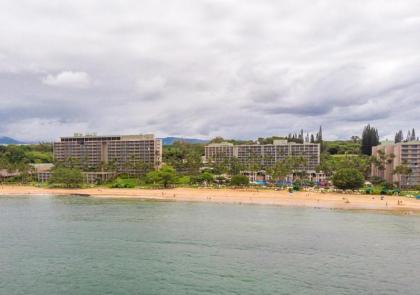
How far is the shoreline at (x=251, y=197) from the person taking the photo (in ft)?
244

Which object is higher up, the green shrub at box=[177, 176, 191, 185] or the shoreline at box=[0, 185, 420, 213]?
the green shrub at box=[177, 176, 191, 185]

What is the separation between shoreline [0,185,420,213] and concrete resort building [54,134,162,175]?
3550cm

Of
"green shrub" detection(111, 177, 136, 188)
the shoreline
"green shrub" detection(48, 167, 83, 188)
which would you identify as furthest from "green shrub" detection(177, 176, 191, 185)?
"green shrub" detection(48, 167, 83, 188)

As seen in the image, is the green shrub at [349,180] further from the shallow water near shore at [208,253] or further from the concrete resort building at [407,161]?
the shallow water near shore at [208,253]

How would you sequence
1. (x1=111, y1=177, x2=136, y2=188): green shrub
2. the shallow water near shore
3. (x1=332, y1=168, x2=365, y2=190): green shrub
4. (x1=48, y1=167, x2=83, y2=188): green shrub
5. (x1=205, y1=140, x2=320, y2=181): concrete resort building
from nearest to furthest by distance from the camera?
the shallow water near shore
(x1=332, y1=168, x2=365, y2=190): green shrub
(x1=48, y1=167, x2=83, y2=188): green shrub
(x1=111, y1=177, x2=136, y2=188): green shrub
(x1=205, y1=140, x2=320, y2=181): concrete resort building

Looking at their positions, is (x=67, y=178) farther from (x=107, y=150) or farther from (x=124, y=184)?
(x=107, y=150)

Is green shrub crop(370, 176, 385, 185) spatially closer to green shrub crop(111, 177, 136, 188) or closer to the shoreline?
the shoreline

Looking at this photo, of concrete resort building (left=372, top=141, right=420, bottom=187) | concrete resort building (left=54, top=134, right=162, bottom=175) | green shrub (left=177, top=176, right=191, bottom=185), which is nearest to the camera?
concrete resort building (left=372, top=141, right=420, bottom=187)

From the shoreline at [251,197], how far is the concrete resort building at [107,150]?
35.5 m

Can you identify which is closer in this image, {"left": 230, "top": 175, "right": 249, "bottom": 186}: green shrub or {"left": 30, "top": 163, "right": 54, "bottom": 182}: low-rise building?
{"left": 230, "top": 175, "right": 249, "bottom": 186}: green shrub

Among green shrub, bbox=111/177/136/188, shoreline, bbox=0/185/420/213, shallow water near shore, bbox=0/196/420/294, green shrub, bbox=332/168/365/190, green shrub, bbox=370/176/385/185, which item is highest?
green shrub, bbox=332/168/365/190

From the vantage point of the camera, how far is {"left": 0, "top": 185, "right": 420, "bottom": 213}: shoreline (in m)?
74.4

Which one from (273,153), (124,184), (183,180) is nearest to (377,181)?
(273,153)

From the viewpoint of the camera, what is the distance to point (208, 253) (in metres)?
38.2
